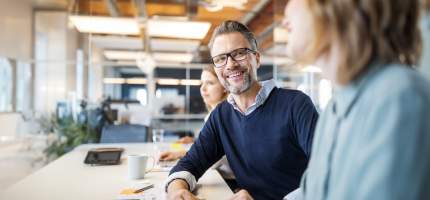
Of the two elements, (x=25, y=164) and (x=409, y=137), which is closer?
(x=409, y=137)

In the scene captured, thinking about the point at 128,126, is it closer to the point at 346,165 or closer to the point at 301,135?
the point at 301,135

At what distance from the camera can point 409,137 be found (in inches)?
18.7

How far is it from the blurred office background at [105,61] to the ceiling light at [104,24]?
0.06 feet

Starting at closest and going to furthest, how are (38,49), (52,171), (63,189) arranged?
(63,189), (52,171), (38,49)

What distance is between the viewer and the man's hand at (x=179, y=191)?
108cm

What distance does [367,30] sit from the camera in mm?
538

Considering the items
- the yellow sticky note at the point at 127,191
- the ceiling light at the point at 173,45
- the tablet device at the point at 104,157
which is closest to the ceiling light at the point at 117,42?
the ceiling light at the point at 173,45

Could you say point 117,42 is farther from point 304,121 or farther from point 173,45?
point 304,121

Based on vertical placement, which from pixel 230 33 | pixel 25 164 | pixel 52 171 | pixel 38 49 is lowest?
pixel 25 164

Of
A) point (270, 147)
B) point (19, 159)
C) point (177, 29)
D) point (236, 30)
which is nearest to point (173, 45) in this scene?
point (177, 29)

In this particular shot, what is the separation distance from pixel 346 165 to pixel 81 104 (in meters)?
5.24

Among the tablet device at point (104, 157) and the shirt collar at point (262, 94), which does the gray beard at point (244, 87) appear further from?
the tablet device at point (104, 157)

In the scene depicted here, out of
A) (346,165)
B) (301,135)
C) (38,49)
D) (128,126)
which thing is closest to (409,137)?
(346,165)

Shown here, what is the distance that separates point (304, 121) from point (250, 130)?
233 millimetres
